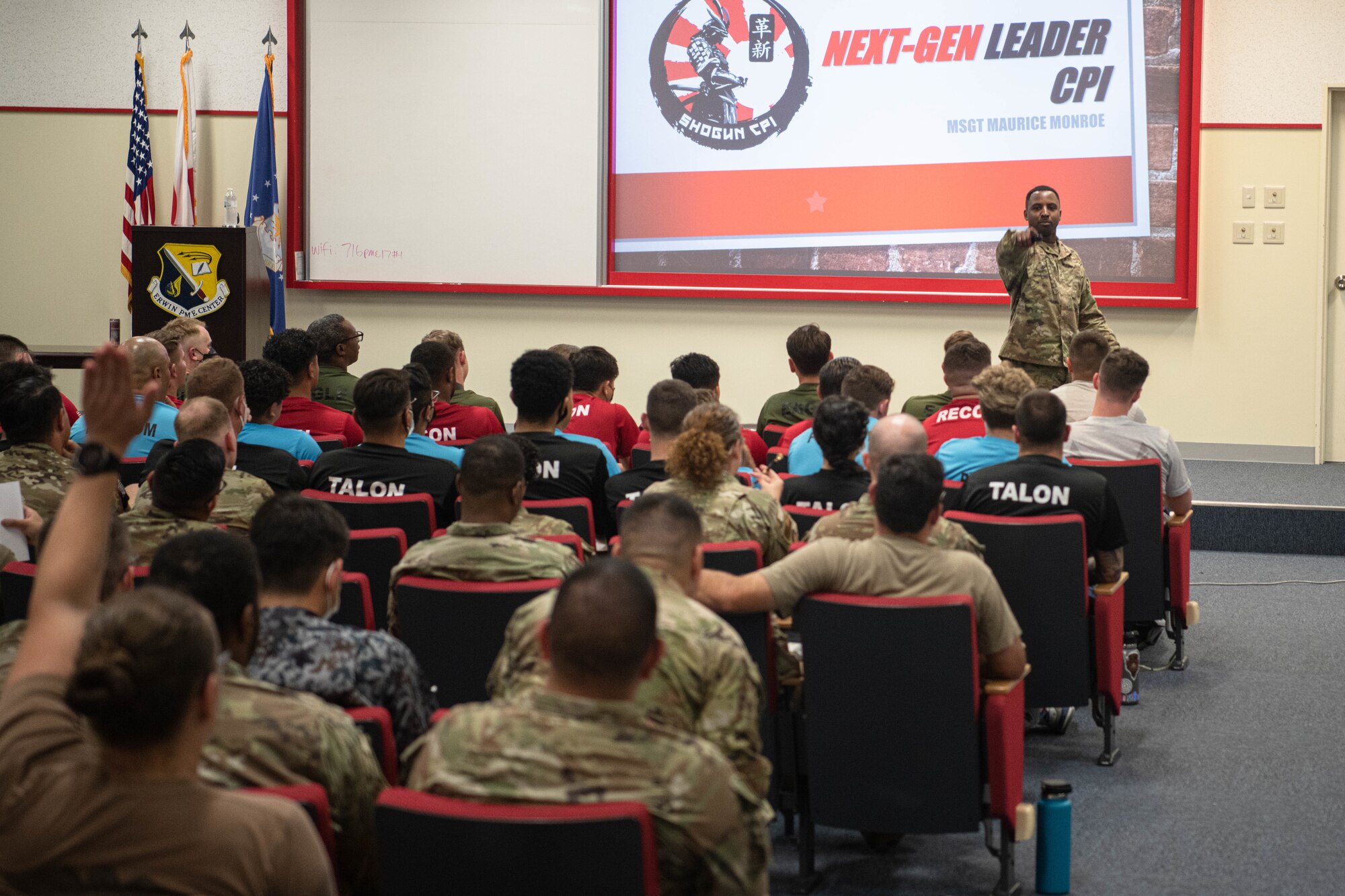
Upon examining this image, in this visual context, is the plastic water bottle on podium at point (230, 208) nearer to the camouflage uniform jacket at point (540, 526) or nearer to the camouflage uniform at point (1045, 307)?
the camouflage uniform at point (1045, 307)

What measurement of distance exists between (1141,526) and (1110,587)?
2.32 feet

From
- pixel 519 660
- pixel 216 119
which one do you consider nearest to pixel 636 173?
pixel 216 119

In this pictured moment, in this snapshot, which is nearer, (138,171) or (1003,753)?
(1003,753)

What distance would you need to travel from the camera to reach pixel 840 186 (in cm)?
872

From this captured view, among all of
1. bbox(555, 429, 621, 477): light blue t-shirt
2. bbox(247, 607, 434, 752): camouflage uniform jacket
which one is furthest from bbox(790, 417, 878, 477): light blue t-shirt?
bbox(247, 607, 434, 752): camouflage uniform jacket

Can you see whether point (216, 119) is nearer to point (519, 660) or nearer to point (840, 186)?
point (840, 186)

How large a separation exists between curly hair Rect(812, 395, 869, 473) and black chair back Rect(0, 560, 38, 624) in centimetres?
201

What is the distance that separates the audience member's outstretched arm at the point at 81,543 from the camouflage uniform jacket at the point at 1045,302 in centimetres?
542

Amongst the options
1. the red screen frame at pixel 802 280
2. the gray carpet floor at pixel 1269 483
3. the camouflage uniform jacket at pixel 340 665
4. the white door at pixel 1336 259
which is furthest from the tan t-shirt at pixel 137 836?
the white door at pixel 1336 259

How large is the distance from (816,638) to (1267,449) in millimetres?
6444

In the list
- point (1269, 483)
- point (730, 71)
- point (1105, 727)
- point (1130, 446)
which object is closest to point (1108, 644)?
point (1105, 727)

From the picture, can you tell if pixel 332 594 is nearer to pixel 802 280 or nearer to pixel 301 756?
pixel 301 756

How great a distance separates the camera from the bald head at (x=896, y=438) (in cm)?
346

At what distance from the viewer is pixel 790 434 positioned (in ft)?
16.9
